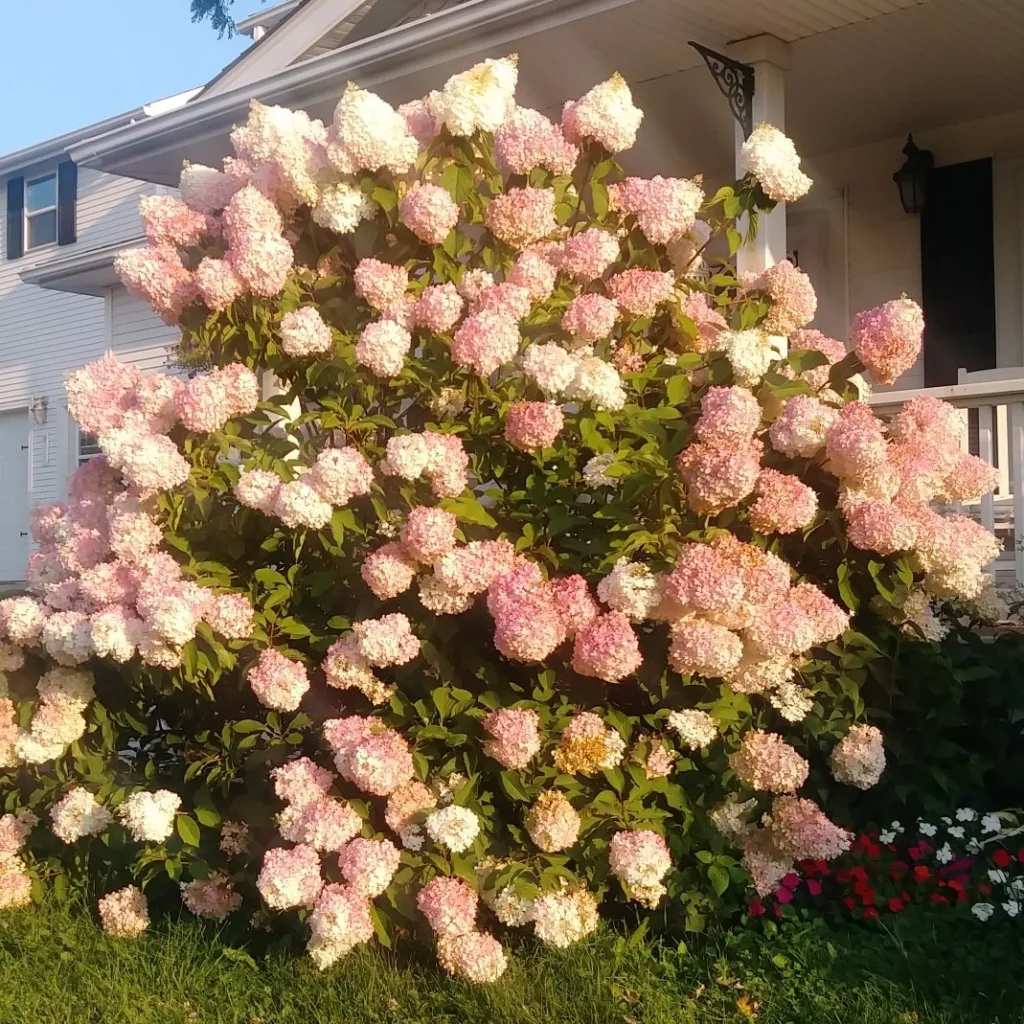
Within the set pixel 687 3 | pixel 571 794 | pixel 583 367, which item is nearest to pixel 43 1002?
pixel 571 794

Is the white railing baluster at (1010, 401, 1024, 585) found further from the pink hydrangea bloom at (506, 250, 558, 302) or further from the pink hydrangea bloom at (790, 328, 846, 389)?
the pink hydrangea bloom at (506, 250, 558, 302)

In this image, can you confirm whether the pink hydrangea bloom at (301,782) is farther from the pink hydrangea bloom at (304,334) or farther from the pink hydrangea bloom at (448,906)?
Result: the pink hydrangea bloom at (304,334)

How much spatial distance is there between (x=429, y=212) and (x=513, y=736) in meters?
1.49

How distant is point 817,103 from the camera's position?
6.17m

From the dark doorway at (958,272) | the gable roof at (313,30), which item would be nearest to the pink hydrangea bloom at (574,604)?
the dark doorway at (958,272)

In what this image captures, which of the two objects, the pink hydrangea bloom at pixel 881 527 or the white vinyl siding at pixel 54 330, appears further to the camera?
the white vinyl siding at pixel 54 330

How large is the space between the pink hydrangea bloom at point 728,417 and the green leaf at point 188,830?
1850 millimetres

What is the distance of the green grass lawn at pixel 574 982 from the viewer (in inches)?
106

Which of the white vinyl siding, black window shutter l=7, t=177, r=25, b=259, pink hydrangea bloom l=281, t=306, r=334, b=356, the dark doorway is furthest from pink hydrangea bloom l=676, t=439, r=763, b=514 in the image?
black window shutter l=7, t=177, r=25, b=259

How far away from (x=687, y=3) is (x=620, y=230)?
189cm

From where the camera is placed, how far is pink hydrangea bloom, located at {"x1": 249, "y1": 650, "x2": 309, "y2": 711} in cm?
313

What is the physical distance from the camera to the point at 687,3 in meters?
4.93

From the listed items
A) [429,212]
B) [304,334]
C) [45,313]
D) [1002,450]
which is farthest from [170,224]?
[45,313]

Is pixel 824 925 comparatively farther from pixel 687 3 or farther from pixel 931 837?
pixel 687 3
